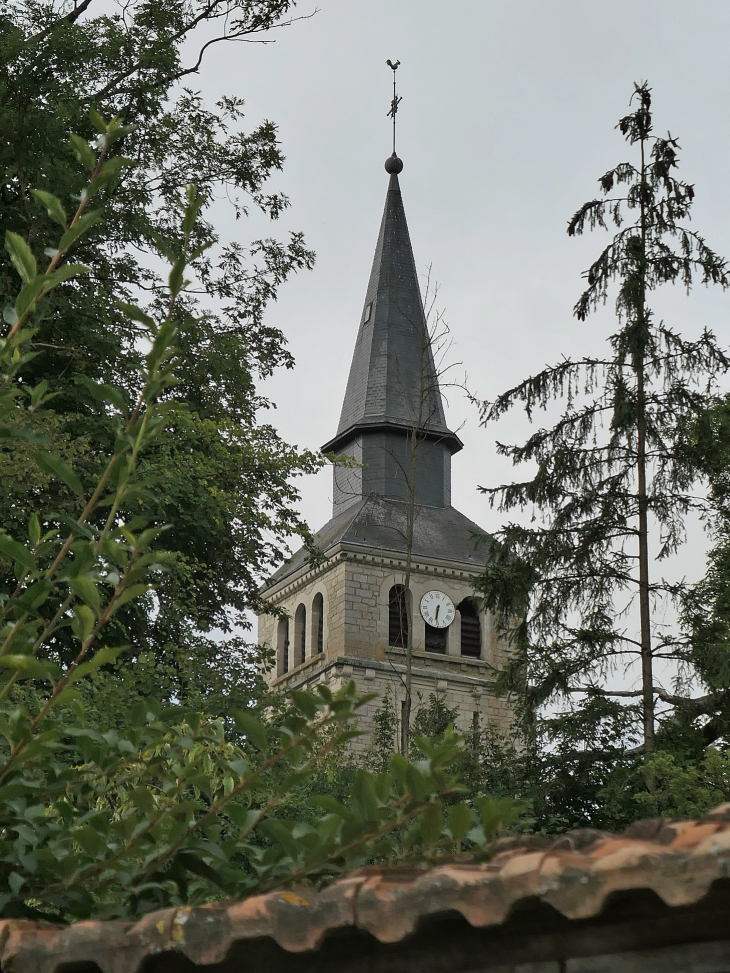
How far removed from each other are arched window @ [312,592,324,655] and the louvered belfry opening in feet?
11.9

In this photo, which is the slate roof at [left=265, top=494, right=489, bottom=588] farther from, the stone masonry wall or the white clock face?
the white clock face

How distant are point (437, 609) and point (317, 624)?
413cm

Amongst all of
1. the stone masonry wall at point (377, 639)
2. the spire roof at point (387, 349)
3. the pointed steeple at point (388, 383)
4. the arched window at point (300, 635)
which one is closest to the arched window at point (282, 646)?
the arched window at point (300, 635)

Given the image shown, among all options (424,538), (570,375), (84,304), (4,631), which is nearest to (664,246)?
(570,375)

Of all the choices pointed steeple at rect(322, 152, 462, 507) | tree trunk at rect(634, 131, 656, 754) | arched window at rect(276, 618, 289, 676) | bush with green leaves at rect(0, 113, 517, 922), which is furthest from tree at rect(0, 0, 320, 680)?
arched window at rect(276, 618, 289, 676)

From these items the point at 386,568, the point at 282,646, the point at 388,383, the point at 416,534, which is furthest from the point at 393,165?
the point at 282,646

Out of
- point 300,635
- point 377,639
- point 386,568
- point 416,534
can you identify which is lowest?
point 377,639

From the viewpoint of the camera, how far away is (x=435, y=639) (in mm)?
46812

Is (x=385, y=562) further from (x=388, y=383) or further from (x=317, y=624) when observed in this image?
(x=388, y=383)

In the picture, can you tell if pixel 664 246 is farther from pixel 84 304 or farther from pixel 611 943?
pixel 611 943

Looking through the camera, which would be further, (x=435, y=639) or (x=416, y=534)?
(x=435, y=639)

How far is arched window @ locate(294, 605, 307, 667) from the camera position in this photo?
47.1m

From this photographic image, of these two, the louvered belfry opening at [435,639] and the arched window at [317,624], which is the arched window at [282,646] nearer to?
the arched window at [317,624]

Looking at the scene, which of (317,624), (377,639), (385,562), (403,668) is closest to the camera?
(403,668)
